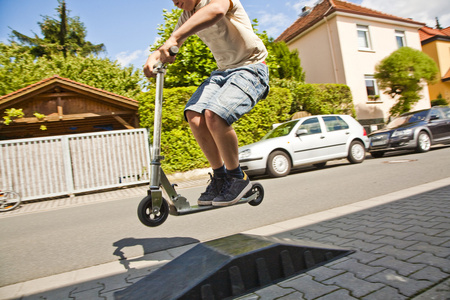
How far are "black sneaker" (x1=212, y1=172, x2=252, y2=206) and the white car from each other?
643cm

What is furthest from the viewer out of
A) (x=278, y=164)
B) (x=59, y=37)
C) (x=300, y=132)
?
(x=59, y=37)

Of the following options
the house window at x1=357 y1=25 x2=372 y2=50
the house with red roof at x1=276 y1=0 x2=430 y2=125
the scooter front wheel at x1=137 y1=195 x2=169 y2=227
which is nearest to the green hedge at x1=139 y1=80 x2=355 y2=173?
the scooter front wheel at x1=137 y1=195 x2=169 y2=227

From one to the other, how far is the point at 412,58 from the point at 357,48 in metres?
4.22

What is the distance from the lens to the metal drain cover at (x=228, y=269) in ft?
6.14

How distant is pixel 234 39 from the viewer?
2654 millimetres

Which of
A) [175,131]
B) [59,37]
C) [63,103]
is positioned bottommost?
[175,131]

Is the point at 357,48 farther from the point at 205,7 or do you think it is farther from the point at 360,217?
Result: the point at 205,7

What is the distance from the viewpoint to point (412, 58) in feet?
60.8

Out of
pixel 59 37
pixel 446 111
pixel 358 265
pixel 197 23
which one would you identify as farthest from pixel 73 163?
pixel 59 37

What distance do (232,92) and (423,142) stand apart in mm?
12089

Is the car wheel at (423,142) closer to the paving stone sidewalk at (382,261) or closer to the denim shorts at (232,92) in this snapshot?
the paving stone sidewalk at (382,261)

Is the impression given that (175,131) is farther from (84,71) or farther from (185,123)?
(84,71)

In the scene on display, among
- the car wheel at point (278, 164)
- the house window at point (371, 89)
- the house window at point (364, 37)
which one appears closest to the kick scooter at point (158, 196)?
the car wheel at point (278, 164)

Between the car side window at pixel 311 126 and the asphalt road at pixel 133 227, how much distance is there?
3019 mm
